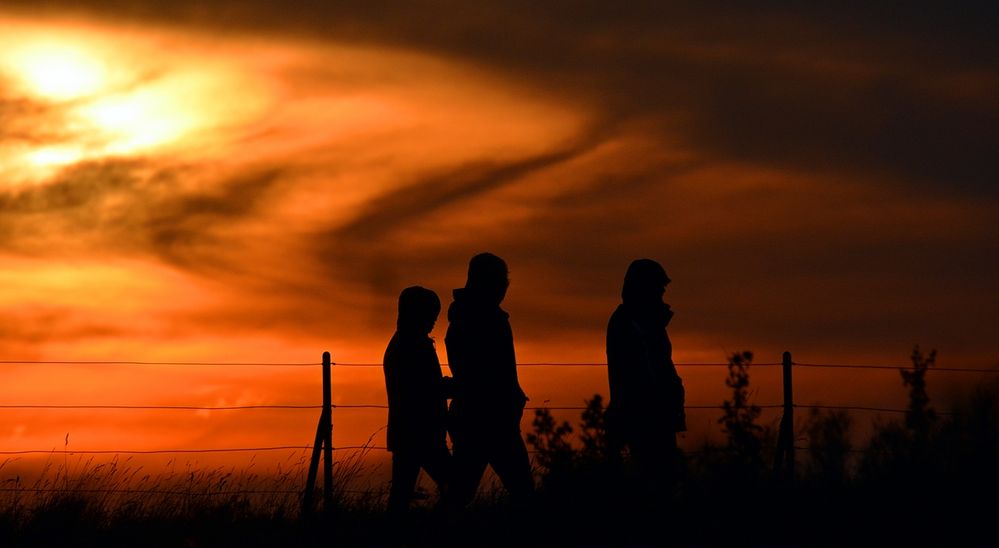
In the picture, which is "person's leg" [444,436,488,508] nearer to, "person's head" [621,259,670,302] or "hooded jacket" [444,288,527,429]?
"hooded jacket" [444,288,527,429]

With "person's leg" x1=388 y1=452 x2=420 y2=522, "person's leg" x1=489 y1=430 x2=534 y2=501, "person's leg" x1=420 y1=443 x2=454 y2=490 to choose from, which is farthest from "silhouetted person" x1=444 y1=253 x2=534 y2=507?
"person's leg" x1=388 y1=452 x2=420 y2=522

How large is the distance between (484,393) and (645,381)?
114 cm

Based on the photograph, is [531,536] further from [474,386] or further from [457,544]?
[474,386]

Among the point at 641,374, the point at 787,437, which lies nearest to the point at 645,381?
the point at 641,374

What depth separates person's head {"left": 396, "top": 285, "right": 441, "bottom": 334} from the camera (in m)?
9.27

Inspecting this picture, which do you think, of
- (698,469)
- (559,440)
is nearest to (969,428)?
(698,469)

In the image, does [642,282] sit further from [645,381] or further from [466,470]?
[466,470]

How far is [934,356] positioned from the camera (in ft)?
39.7

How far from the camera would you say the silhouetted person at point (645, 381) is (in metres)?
Result: 9.17

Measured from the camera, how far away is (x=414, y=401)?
945cm

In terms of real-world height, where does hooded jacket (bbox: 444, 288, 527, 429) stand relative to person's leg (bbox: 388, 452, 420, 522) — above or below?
above

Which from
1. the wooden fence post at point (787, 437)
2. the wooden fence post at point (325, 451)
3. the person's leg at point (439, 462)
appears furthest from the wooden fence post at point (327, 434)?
the wooden fence post at point (787, 437)

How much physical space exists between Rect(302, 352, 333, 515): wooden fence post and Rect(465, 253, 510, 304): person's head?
3.03 m

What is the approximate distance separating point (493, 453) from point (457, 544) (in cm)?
75
